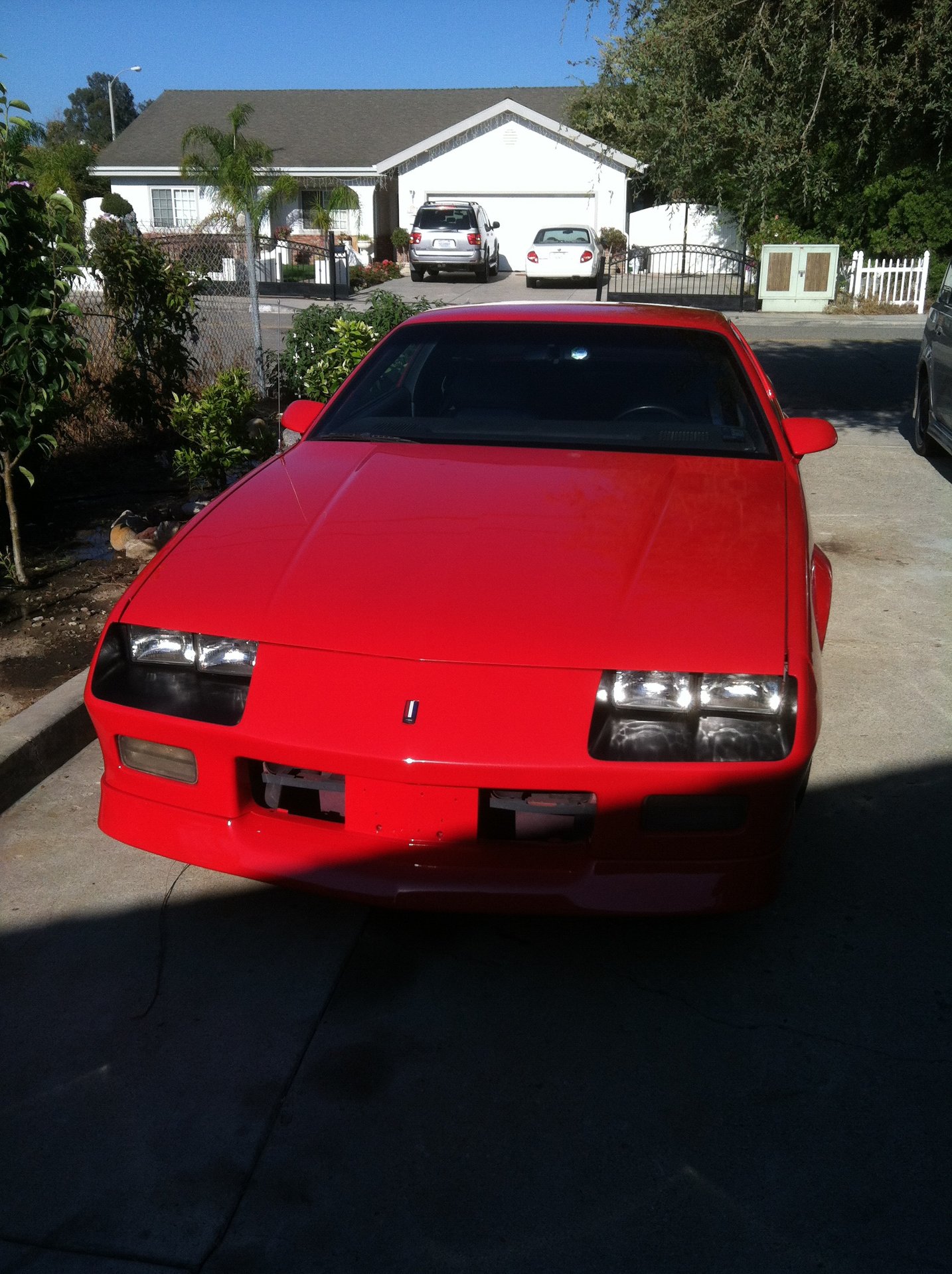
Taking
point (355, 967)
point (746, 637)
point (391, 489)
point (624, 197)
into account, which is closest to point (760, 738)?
point (746, 637)

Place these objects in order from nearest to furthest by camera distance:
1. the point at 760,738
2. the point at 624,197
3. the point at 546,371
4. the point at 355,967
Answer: the point at 760,738, the point at 355,967, the point at 546,371, the point at 624,197

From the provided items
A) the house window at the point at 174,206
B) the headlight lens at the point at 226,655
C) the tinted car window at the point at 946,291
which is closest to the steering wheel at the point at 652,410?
the headlight lens at the point at 226,655

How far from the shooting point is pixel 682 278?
29.0m

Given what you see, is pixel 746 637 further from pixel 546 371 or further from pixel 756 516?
pixel 546 371

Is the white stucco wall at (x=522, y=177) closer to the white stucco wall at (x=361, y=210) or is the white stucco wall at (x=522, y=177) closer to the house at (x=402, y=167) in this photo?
the house at (x=402, y=167)

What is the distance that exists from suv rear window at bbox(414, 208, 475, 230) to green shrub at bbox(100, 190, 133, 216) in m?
10.3

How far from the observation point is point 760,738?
2658 mm

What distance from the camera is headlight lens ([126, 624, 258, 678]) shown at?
2.83 m

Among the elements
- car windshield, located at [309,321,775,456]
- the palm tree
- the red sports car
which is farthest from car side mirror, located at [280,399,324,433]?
the palm tree

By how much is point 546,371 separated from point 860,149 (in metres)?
5.81

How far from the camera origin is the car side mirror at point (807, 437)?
13.6ft

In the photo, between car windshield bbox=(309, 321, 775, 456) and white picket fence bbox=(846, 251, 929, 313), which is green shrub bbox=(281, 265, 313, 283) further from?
car windshield bbox=(309, 321, 775, 456)

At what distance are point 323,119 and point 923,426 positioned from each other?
35.9m

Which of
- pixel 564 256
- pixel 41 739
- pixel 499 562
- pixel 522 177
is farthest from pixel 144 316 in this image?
pixel 522 177
